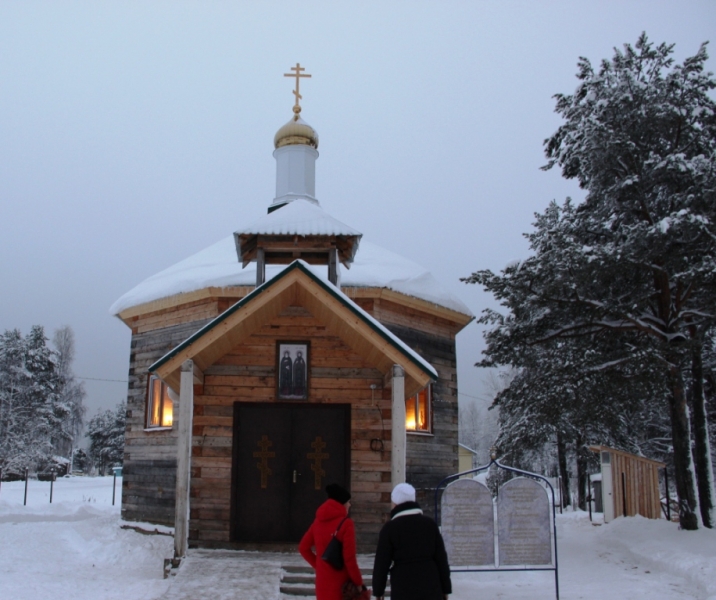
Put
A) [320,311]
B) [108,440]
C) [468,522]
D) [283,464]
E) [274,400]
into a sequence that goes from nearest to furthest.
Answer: [468,522] < [320,311] < [283,464] < [274,400] < [108,440]

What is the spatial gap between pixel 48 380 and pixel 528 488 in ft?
129

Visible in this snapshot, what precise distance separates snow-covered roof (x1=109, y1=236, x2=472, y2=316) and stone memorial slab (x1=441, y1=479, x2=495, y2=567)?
6602 millimetres

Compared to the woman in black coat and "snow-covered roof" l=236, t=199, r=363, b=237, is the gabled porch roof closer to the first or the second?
"snow-covered roof" l=236, t=199, r=363, b=237

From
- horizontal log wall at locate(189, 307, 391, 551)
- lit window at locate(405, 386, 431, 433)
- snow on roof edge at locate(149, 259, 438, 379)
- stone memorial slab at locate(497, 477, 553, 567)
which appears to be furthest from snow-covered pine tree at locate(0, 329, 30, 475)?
stone memorial slab at locate(497, 477, 553, 567)

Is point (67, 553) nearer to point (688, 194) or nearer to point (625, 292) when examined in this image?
point (625, 292)

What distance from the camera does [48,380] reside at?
4216 centimetres

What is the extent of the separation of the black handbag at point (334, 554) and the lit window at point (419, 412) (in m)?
9.68

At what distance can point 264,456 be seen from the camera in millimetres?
11336

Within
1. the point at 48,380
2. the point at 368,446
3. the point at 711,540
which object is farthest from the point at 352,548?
the point at 48,380

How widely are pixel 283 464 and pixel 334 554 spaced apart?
224 inches

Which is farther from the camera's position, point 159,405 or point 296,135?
point 296,135

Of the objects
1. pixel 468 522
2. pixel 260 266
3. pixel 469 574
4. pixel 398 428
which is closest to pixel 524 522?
pixel 468 522

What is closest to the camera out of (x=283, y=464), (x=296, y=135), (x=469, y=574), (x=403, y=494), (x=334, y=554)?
(x=403, y=494)

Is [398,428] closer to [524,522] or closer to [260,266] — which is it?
[524,522]
